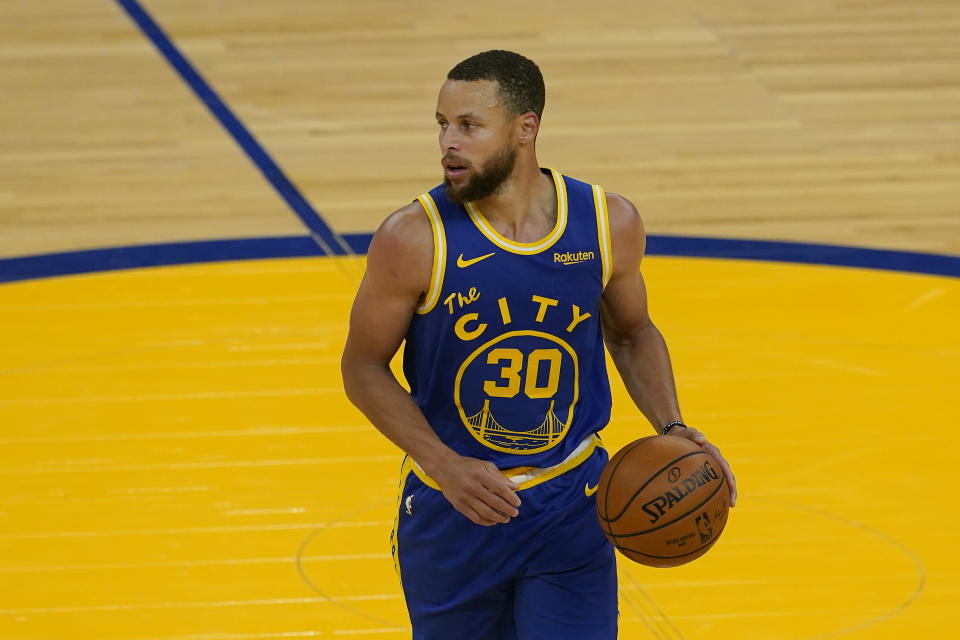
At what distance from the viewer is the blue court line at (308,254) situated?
→ 764 cm

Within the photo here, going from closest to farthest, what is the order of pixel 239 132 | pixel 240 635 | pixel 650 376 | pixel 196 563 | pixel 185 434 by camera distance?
1. pixel 650 376
2. pixel 240 635
3. pixel 196 563
4. pixel 185 434
5. pixel 239 132

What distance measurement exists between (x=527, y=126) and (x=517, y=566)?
89 cm

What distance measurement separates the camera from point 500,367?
3.16 m

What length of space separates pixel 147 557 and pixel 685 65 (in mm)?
6926

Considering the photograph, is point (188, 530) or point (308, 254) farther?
point (308, 254)

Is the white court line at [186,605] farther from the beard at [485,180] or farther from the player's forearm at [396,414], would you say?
the beard at [485,180]

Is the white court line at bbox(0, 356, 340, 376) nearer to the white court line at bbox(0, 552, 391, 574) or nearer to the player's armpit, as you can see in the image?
the white court line at bbox(0, 552, 391, 574)

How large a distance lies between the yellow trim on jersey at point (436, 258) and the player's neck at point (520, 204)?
100mm

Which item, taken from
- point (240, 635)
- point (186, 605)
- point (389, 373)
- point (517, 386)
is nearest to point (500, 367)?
point (517, 386)

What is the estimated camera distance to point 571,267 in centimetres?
316

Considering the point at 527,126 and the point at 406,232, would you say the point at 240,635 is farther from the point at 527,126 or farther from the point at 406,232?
the point at 527,126

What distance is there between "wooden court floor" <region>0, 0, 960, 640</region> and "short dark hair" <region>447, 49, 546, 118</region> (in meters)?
1.89

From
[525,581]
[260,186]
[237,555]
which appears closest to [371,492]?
[237,555]

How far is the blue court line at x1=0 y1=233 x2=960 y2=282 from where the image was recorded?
7641mm
